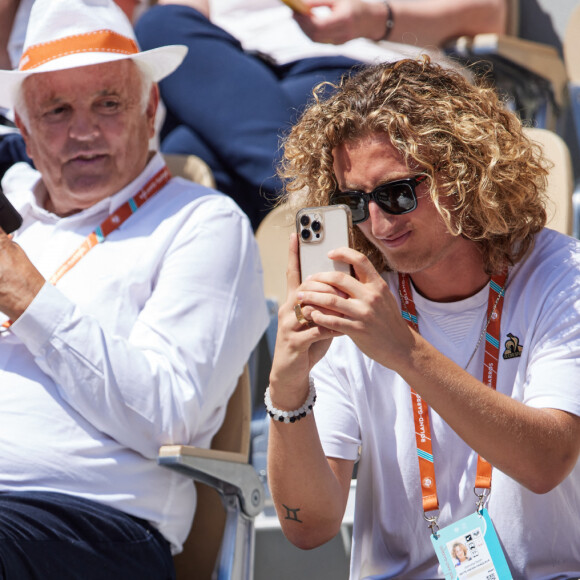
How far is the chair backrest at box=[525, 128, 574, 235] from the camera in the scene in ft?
8.28

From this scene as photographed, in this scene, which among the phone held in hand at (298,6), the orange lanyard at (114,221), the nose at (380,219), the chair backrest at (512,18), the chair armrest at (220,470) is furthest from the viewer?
the chair backrest at (512,18)

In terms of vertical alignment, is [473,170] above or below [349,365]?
above

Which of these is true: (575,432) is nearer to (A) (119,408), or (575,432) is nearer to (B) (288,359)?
(B) (288,359)

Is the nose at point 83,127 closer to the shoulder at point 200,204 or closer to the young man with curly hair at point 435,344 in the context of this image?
the shoulder at point 200,204

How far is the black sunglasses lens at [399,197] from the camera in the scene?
5.50 feet

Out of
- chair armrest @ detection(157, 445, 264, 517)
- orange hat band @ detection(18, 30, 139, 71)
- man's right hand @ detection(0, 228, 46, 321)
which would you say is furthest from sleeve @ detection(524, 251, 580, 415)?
orange hat band @ detection(18, 30, 139, 71)

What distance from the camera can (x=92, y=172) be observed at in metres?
2.53

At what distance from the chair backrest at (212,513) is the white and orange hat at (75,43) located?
1.03 m

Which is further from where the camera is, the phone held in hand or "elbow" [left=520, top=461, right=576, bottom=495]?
the phone held in hand

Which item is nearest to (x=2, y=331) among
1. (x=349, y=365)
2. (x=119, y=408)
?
(x=119, y=408)

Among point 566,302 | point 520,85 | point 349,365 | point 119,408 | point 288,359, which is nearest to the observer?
point 288,359

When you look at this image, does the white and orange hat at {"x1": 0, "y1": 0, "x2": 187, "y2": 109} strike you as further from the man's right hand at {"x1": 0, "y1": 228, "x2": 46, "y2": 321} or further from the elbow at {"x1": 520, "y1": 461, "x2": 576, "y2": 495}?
the elbow at {"x1": 520, "y1": 461, "x2": 576, "y2": 495}

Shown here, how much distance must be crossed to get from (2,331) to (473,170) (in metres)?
1.22

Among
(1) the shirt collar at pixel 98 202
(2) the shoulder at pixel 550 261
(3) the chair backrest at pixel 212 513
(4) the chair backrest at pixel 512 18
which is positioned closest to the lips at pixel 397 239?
(2) the shoulder at pixel 550 261
